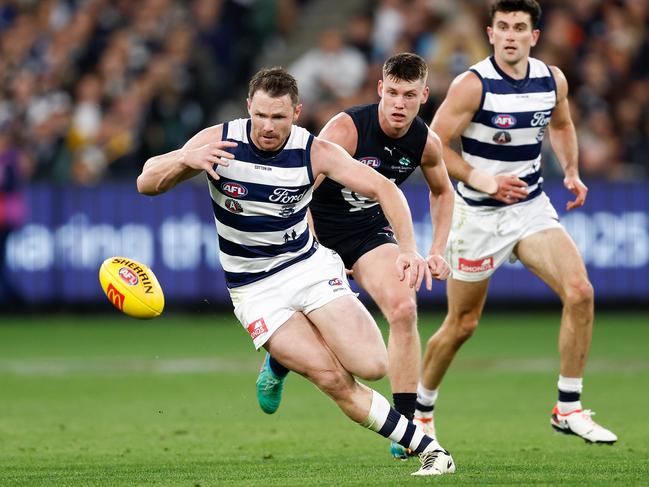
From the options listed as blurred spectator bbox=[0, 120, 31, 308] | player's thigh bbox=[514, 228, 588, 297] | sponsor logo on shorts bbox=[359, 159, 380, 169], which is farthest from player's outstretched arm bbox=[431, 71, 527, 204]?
blurred spectator bbox=[0, 120, 31, 308]

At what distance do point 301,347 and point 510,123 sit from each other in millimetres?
2663

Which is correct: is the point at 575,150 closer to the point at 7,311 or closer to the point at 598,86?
the point at 598,86

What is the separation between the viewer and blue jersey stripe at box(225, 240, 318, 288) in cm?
813

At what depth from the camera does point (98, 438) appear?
9820mm

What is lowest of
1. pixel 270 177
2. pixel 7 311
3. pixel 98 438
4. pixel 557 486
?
pixel 7 311

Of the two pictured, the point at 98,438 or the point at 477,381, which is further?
the point at 477,381

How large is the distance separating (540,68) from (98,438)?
4098mm

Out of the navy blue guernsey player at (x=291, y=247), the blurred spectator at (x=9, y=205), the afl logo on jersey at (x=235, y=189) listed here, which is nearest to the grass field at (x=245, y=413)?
the blurred spectator at (x=9, y=205)

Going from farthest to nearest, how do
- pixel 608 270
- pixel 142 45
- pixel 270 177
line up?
pixel 142 45 → pixel 608 270 → pixel 270 177

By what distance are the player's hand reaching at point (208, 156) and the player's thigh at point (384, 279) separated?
1582 mm

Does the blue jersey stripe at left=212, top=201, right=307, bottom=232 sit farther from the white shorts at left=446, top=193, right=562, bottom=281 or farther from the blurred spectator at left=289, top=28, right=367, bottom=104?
the blurred spectator at left=289, top=28, right=367, bottom=104

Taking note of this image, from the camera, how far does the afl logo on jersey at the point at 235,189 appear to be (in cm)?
784

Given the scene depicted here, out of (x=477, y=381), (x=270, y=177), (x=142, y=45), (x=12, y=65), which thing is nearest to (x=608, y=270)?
(x=477, y=381)

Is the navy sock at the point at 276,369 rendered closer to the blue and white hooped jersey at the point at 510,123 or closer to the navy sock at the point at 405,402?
the navy sock at the point at 405,402
